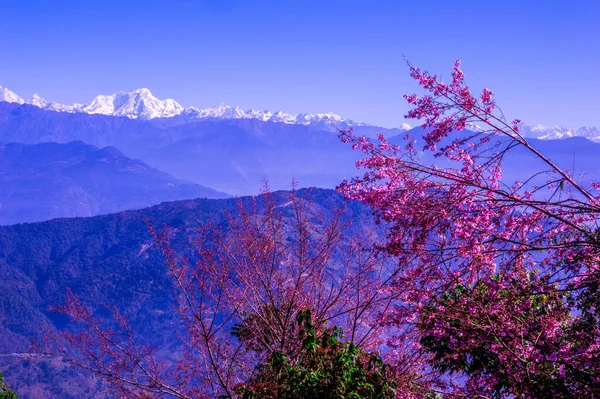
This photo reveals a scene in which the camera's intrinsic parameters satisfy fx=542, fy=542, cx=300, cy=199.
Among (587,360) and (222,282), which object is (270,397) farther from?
(222,282)

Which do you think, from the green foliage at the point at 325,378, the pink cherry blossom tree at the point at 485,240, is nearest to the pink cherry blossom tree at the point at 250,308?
the green foliage at the point at 325,378

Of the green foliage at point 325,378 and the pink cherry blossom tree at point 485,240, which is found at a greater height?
the pink cherry blossom tree at point 485,240

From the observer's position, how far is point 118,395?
389 inches

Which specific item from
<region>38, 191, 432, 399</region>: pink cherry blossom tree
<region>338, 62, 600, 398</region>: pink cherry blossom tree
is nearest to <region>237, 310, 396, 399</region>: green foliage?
<region>338, 62, 600, 398</region>: pink cherry blossom tree

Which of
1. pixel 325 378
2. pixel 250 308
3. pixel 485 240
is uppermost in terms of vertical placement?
pixel 485 240

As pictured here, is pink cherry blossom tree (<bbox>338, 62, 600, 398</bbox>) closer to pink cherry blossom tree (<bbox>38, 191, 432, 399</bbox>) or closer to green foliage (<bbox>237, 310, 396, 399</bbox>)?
green foliage (<bbox>237, 310, 396, 399</bbox>)

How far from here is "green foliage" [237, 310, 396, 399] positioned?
5.46 meters

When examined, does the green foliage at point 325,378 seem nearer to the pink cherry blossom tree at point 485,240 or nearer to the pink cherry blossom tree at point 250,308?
the pink cherry blossom tree at point 485,240

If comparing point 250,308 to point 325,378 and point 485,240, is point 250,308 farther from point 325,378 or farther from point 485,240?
point 485,240

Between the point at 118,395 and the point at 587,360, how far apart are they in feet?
→ 27.0

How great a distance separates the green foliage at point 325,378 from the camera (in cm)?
546

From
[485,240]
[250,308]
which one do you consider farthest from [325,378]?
[250,308]

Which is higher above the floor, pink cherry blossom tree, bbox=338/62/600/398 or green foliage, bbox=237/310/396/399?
pink cherry blossom tree, bbox=338/62/600/398

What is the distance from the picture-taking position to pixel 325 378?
551 cm
